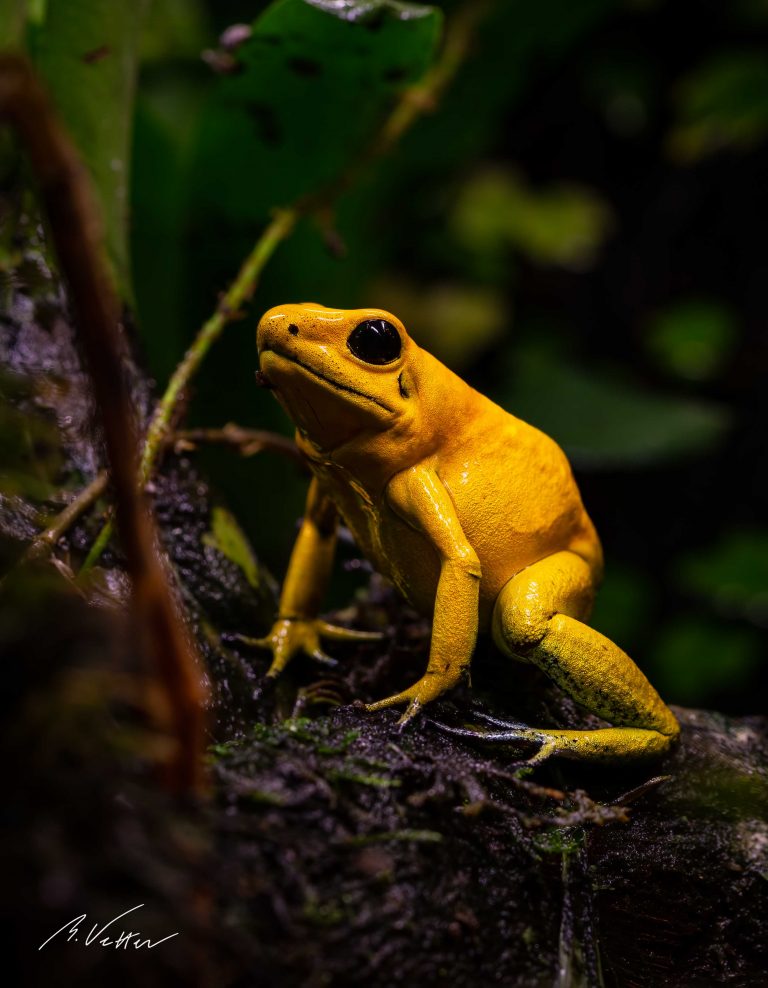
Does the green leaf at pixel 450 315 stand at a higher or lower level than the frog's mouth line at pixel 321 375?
lower

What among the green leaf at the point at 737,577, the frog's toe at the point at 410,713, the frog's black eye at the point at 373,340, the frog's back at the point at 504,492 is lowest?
the green leaf at the point at 737,577

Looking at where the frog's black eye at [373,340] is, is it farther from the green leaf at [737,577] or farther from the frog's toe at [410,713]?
the green leaf at [737,577]

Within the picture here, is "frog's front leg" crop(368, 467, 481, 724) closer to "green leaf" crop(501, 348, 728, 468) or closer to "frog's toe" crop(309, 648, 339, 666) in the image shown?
"frog's toe" crop(309, 648, 339, 666)

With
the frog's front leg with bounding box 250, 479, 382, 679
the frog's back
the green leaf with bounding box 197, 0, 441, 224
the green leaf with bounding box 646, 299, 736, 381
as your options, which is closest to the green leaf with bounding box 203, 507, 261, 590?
the frog's front leg with bounding box 250, 479, 382, 679

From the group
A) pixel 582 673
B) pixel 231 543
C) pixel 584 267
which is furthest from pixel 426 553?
pixel 584 267

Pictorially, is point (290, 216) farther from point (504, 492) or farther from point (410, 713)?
point (410, 713)

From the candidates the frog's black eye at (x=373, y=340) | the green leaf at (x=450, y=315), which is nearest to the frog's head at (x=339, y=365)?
the frog's black eye at (x=373, y=340)
